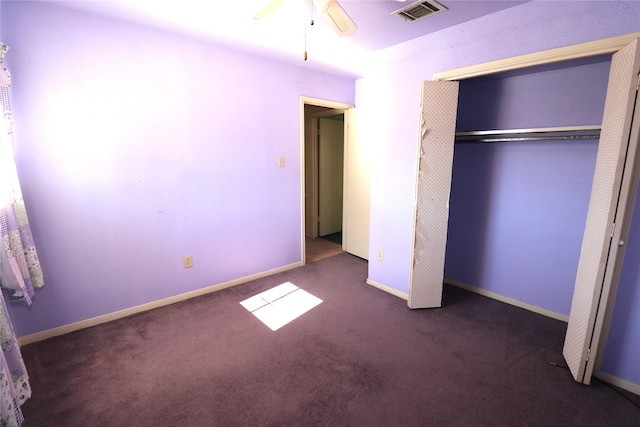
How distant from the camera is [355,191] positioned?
4.06m

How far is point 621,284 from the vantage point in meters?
1.75

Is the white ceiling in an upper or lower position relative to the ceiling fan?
upper

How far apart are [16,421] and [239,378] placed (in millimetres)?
1033

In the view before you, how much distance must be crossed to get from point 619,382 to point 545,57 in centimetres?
216

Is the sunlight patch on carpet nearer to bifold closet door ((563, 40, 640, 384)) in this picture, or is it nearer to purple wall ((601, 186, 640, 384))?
bifold closet door ((563, 40, 640, 384))

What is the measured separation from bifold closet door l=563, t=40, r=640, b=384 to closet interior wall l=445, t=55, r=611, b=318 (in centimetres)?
69

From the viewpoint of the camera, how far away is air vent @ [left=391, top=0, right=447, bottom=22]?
2078 mm

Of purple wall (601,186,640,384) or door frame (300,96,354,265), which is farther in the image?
door frame (300,96,354,265)

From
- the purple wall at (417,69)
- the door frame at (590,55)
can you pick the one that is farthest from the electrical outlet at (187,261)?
the door frame at (590,55)

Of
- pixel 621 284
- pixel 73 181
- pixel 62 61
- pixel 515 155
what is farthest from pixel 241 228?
pixel 621 284

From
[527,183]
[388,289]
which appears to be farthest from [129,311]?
[527,183]

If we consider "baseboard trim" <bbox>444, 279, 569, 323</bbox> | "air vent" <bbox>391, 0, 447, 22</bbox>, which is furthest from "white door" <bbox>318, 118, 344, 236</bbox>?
"air vent" <bbox>391, 0, 447, 22</bbox>

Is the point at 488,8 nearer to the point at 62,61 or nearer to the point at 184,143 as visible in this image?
the point at 184,143

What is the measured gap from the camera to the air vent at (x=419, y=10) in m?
2.08
